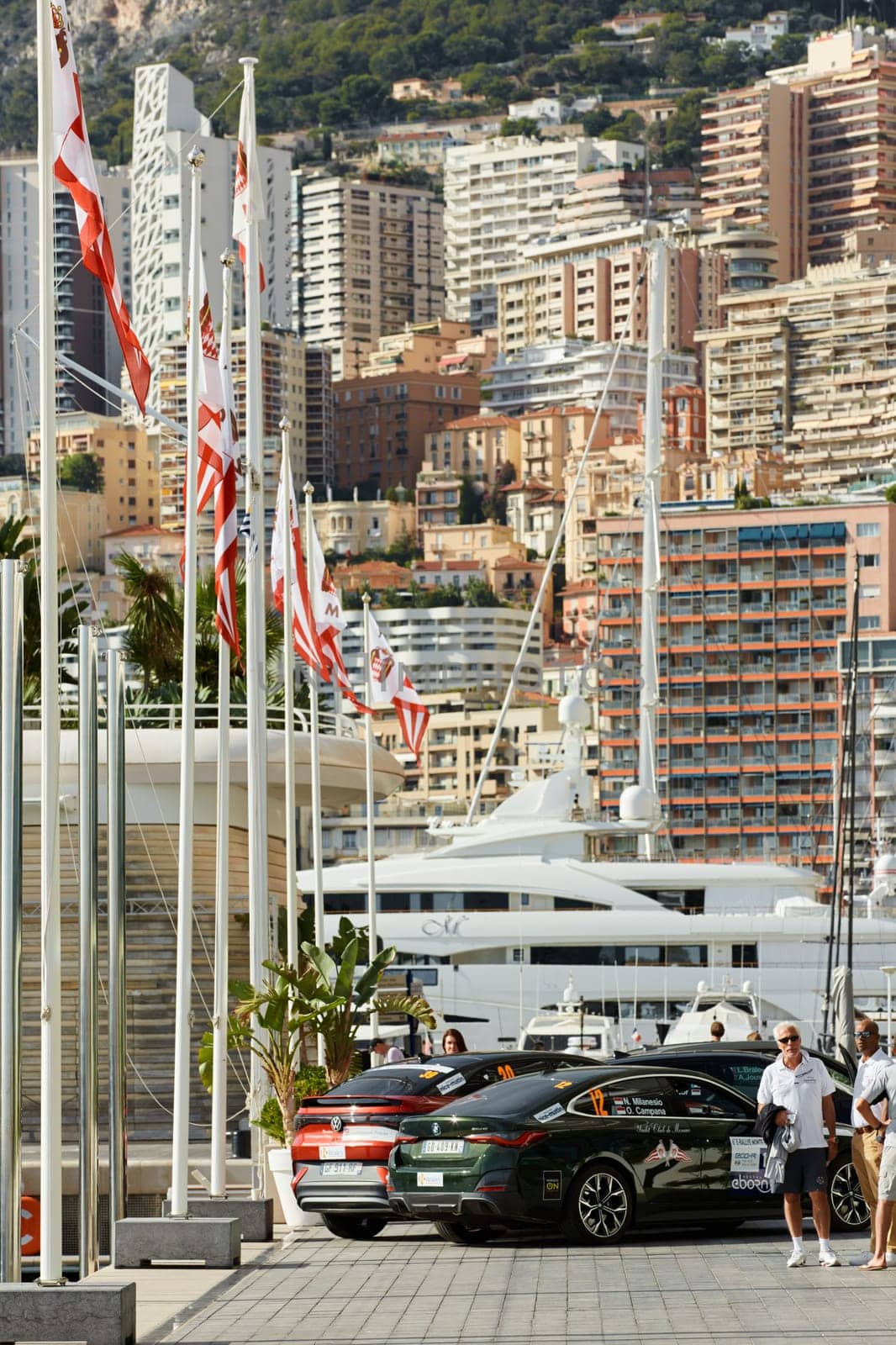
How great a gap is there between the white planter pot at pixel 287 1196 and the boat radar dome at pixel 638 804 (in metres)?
37.7

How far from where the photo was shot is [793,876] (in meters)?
57.9

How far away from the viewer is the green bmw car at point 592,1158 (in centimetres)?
1755

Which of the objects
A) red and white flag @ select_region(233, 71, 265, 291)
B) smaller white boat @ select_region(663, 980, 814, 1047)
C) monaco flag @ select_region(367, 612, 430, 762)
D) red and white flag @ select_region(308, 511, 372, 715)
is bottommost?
smaller white boat @ select_region(663, 980, 814, 1047)

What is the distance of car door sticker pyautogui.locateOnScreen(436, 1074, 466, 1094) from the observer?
19828mm

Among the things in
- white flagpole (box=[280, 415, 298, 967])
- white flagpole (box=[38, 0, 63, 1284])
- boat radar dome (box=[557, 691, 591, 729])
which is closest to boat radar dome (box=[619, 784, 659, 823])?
boat radar dome (box=[557, 691, 591, 729])

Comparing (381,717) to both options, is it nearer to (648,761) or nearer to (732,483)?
(732,483)

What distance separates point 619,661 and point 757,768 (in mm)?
7308

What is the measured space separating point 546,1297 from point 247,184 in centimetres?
1004

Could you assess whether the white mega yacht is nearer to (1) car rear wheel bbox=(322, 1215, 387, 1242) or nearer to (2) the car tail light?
(1) car rear wheel bbox=(322, 1215, 387, 1242)

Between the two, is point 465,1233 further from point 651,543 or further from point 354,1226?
point 651,543

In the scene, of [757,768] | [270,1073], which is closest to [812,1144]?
[270,1073]

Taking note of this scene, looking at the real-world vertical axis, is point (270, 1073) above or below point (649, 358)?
below

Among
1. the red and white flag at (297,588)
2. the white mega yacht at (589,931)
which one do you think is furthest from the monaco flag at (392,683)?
the white mega yacht at (589,931)

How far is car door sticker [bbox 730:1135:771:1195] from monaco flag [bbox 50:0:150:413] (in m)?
7.18
